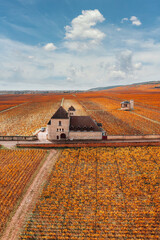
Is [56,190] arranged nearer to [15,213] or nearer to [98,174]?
[15,213]

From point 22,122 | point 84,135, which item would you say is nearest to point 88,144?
point 84,135

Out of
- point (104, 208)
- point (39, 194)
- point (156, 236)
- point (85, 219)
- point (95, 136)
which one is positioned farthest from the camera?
point (95, 136)

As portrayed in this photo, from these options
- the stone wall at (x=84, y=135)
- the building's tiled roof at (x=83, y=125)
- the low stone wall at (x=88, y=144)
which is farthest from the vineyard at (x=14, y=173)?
the building's tiled roof at (x=83, y=125)

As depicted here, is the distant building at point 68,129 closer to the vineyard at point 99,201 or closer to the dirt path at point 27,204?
the vineyard at point 99,201

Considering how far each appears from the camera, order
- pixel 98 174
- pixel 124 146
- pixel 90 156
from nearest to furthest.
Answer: pixel 98 174, pixel 90 156, pixel 124 146

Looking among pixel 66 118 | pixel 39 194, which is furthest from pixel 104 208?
pixel 66 118

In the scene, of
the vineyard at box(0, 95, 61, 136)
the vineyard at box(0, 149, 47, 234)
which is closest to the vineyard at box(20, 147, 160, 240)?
the vineyard at box(0, 149, 47, 234)

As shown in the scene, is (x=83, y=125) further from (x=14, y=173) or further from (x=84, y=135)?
(x=14, y=173)
